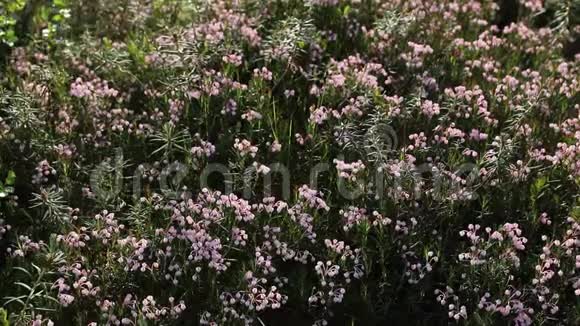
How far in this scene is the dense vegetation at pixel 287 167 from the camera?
4.81 meters

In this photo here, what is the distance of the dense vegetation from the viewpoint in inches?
189

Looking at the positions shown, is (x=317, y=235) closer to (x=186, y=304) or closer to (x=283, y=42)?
(x=186, y=304)

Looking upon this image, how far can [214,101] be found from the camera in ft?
19.0

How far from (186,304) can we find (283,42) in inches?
88.9

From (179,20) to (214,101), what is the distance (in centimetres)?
145

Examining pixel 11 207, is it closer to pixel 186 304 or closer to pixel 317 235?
pixel 186 304

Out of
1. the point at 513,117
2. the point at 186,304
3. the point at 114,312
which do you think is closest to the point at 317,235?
the point at 186,304

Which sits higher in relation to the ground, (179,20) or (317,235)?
(179,20)

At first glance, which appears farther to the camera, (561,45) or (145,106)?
(561,45)

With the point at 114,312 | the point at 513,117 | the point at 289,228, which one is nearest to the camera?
the point at 114,312

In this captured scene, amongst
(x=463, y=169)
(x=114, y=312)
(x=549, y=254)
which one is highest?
(x=463, y=169)

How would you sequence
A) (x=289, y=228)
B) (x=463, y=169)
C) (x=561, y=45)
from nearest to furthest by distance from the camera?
(x=289, y=228) < (x=463, y=169) < (x=561, y=45)

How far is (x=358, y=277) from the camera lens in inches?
188

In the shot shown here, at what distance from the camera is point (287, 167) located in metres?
5.51
